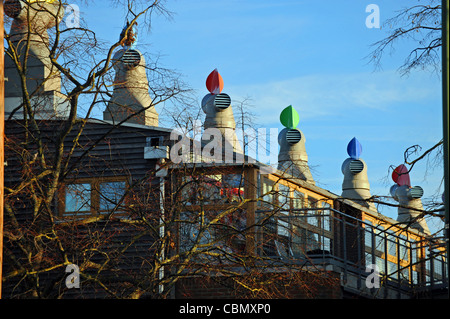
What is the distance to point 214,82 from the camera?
26.0 metres

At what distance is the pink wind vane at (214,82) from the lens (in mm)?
25969

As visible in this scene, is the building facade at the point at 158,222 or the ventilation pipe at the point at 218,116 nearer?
the building facade at the point at 158,222

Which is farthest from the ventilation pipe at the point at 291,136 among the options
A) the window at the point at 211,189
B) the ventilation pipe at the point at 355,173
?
A: the window at the point at 211,189

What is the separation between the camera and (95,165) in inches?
717

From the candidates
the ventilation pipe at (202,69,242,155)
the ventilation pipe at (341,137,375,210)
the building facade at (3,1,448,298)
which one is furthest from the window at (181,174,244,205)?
the ventilation pipe at (341,137,375,210)

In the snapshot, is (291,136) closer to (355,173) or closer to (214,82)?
(355,173)

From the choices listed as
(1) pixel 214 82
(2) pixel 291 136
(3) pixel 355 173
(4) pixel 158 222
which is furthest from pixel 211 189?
(3) pixel 355 173

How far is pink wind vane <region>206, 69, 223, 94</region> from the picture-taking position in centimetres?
2597

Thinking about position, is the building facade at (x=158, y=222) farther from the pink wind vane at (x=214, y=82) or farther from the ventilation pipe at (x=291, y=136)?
the ventilation pipe at (x=291, y=136)

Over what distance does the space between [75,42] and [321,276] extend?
21.8ft
